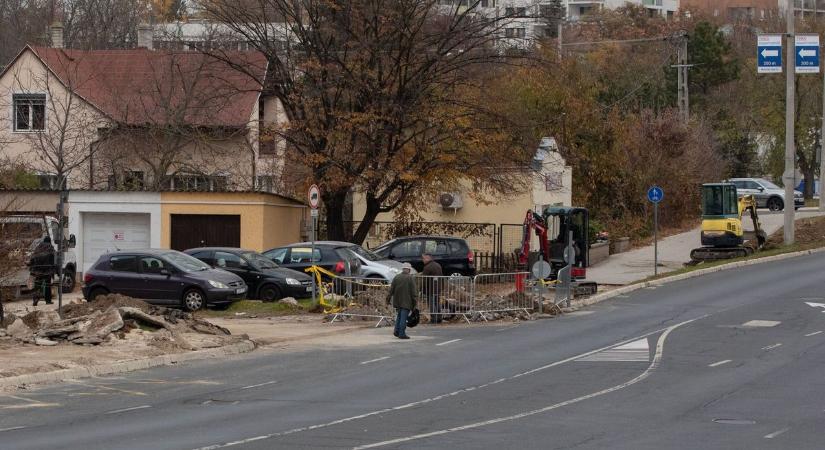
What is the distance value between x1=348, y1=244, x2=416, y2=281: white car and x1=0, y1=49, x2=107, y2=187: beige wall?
18.8 m

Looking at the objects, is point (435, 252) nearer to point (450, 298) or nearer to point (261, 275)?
point (261, 275)

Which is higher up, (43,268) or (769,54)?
(769,54)

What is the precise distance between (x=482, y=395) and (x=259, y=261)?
17082 mm

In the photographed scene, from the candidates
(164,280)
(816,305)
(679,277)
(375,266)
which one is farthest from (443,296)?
(679,277)

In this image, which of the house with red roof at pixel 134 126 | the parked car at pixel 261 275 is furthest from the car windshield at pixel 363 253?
the house with red roof at pixel 134 126

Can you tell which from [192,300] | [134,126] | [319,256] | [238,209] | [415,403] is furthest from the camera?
[134,126]

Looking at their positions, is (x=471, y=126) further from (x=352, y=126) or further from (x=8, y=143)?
(x=8, y=143)

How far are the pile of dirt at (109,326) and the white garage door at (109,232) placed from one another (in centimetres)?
1554

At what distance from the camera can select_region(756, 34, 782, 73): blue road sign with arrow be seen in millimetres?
45719

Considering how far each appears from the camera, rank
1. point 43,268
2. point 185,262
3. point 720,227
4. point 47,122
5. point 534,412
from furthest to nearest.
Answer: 1. point 47,122
2. point 720,227
3. point 43,268
4. point 185,262
5. point 534,412

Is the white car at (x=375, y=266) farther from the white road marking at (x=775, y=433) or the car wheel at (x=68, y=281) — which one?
the white road marking at (x=775, y=433)

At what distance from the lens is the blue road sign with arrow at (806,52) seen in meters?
47.5

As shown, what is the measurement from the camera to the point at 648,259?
4803cm

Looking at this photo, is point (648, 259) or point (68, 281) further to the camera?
point (648, 259)
